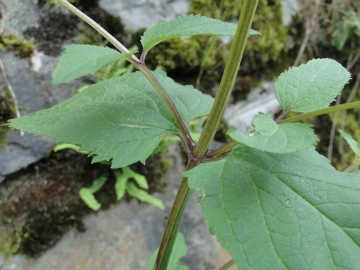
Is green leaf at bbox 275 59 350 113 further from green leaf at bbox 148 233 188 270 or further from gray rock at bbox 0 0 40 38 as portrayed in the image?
gray rock at bbox 0 0 40 38

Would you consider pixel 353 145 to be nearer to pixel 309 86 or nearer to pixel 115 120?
pixel 309 86

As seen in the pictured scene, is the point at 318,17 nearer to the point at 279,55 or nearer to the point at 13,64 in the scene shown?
the point at 279,55

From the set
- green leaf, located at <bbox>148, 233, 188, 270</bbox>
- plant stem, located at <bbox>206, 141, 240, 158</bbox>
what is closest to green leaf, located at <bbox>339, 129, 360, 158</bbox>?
plant stem, located at <bbox>206, 141, 240, 158</bbox>

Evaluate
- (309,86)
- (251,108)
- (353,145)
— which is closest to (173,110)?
(309,86)

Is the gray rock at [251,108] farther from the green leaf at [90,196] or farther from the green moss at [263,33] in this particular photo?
the green leaf at [90,196]

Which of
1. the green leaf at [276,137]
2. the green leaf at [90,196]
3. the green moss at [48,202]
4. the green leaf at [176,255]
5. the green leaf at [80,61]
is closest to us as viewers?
the green leaf at [276,137]

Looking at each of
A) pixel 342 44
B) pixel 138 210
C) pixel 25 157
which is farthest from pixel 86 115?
pixel 342 44

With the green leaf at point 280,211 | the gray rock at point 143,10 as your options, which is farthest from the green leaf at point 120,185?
the green leaf at point 280,211
